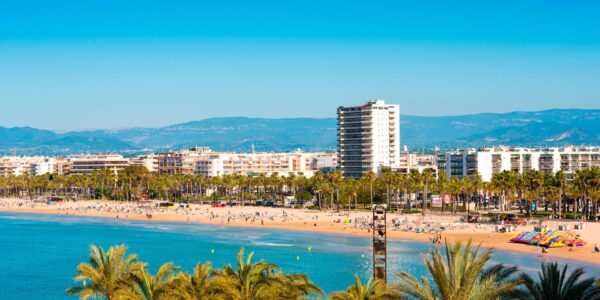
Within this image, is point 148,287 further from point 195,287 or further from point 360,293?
point 360,293

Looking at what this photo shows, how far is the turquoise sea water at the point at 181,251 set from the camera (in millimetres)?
72000

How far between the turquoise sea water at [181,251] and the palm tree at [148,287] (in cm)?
3659

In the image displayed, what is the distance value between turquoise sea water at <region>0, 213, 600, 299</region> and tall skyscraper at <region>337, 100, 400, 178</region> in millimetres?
67878

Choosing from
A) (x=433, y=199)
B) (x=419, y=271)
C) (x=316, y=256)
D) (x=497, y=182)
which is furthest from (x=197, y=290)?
(x=433, y=199)

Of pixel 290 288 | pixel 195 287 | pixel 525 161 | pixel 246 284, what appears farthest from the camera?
pixel 525 161

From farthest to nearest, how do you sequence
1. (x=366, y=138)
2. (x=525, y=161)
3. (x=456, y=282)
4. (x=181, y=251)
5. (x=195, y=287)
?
1. (x=366, y=138)
2. (x=525, y=161)
3. (x=181, y=251)
4. (x=195, y=287)
5. (x=456, y=282)

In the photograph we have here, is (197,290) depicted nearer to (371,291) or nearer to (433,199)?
(371,291)

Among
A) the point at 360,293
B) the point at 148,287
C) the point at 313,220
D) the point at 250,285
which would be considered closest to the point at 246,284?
the point at 250,285

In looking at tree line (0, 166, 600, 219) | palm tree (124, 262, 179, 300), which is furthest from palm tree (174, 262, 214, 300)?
tree line (0, 166, 600, 219)

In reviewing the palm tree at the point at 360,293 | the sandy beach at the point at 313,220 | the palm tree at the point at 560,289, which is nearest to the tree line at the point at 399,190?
the sandy beach at the point at 313,220

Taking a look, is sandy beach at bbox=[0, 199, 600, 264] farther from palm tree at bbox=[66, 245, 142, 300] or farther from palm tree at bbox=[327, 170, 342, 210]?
palm tree at bbox=[66, 245, 142, 300]

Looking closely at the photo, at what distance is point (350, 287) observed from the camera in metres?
28.8

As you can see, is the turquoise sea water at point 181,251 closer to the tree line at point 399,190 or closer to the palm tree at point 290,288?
the tree line at point 399,190

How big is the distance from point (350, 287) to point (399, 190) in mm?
119610
